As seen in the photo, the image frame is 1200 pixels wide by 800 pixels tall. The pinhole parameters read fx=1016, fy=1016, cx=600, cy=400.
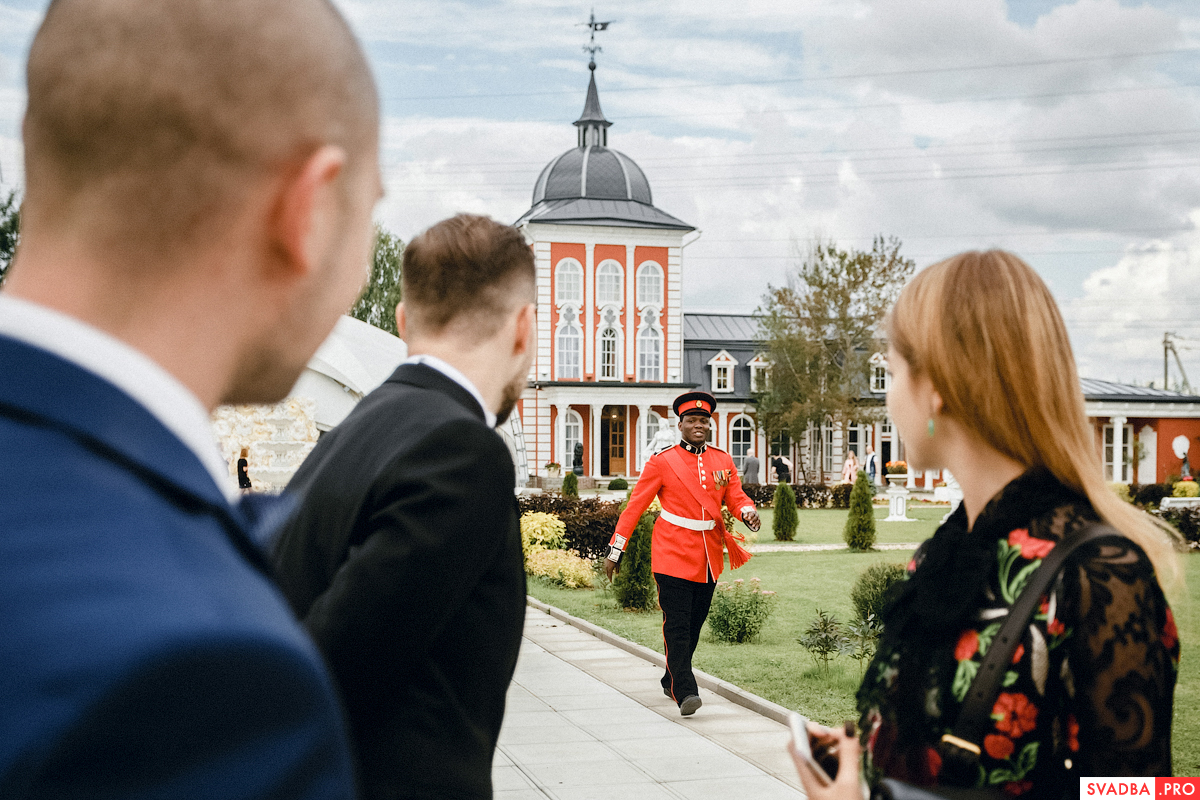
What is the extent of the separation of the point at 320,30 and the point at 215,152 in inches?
6.0

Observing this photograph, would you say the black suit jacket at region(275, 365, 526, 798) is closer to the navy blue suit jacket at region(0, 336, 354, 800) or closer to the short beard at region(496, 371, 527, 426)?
the short beard at region(496, 371, 527, 426)

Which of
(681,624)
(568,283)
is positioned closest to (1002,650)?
(681,624)

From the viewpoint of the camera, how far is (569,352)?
141 feet

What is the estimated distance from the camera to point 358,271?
0.90 m

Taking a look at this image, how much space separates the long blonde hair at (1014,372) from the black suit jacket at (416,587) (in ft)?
2.97

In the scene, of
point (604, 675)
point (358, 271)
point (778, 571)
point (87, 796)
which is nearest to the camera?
point (87, 796)

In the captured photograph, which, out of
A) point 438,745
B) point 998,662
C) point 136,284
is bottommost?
point 438,745

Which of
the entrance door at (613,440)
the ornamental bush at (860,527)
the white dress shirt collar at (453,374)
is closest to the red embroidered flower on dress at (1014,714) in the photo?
the white dress shirt collar at (453,374)

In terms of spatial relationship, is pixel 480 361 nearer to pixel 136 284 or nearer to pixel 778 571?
pixel 136 284

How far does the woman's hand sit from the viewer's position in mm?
1836

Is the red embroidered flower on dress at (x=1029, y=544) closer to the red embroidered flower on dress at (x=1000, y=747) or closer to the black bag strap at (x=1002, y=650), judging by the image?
the black bag strap at (x=1002, y=650)

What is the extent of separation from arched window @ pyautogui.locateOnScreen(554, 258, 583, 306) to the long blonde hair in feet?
133

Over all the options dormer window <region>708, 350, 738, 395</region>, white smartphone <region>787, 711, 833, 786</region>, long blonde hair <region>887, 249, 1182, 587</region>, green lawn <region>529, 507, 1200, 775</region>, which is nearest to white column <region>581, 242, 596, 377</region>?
dormer window <region>708, 350, 738, 395</region>

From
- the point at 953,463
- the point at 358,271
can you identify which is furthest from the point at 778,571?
the point at 358,271
